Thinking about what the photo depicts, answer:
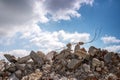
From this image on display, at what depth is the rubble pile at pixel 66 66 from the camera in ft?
43.6

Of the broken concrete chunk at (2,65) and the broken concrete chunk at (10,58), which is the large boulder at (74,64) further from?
the broken concrete chunk at (2,65)

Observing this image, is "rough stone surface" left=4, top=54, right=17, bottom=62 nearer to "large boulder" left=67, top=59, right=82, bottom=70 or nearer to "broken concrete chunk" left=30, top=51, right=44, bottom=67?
"broken concrete chunk" left=30, top=51, right=44, bottom=67

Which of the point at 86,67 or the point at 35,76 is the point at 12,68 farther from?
the point at 86,67

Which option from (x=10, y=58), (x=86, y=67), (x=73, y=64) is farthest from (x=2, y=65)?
(x=86, y=67)

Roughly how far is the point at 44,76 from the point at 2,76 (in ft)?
7.29

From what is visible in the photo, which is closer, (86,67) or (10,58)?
(86,67)

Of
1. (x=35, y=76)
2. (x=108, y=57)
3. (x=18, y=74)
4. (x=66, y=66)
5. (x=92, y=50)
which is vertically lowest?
(x=35, y=76)

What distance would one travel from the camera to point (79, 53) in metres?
14.3

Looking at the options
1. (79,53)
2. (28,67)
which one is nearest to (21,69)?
(28,67)

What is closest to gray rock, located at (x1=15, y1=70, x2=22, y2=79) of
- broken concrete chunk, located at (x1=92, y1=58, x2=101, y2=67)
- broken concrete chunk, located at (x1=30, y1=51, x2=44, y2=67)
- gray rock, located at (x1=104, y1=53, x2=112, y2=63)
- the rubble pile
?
the rubble pile

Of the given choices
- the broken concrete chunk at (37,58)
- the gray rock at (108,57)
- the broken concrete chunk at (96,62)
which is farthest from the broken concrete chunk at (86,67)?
the broken concrete chunk at (37,58)

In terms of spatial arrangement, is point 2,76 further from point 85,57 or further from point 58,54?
point 85,57

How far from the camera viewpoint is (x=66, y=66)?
45.3 feet

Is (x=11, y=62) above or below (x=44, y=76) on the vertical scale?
above
